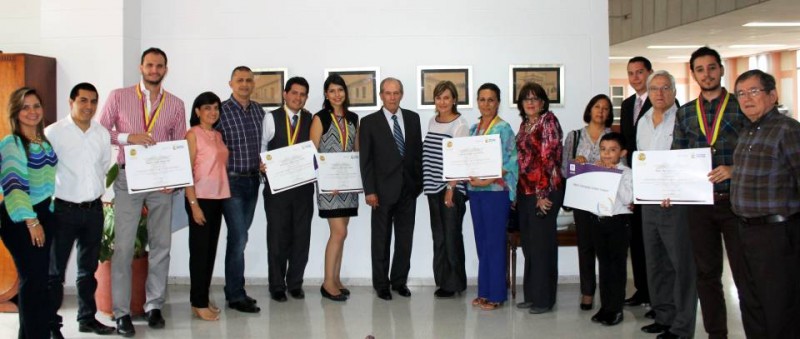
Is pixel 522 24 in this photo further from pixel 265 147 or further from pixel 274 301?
pixel 274 301

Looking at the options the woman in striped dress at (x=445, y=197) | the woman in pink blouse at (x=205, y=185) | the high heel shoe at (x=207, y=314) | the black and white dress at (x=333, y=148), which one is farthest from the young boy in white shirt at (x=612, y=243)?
the high heel shoe at (x=207, y=314)

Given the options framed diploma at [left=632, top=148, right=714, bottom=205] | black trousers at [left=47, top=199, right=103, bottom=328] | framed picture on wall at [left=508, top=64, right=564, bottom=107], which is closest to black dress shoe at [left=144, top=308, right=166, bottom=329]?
black trousers at [left=47, top=199, right=103, bottom=328]

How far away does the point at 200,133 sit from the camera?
4867 millimetres

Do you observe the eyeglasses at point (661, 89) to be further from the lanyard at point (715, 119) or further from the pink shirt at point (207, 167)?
the pink shirt at point (207, 167)

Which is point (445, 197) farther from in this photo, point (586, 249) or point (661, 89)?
point (661, 89)

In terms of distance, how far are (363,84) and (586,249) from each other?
242 cm

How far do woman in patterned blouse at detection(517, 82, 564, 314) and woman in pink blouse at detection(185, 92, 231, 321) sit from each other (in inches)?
80.8

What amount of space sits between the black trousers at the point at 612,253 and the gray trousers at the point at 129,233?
112 inches

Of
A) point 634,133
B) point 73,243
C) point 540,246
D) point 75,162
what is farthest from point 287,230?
point 634,133

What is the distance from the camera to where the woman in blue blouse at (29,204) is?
3.80 metres

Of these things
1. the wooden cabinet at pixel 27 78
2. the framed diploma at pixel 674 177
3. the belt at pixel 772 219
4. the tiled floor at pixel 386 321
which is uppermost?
the wooden cabinet at pixel 27 78

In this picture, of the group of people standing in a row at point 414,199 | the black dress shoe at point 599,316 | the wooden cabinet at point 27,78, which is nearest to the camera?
the group of people standing in a row at point 414,199

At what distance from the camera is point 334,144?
5574 millimetres

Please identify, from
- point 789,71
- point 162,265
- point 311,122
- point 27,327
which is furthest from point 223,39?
point 789,71
